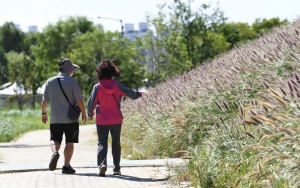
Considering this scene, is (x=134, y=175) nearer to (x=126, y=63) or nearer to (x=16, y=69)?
(x=126, y=63)

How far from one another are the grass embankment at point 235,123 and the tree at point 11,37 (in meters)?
134

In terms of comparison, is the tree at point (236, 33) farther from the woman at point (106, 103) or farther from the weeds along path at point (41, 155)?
the woman at point (106, 103)

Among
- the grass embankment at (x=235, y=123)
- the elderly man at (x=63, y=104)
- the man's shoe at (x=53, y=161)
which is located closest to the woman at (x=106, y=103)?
the elderly man at (x=63, y=104)

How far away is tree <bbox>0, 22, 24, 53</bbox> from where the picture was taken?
152625mm

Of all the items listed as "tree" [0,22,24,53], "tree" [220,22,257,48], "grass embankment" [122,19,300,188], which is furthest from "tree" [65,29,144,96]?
"tree" [0,22,24,53]

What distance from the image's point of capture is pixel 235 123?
10.1m

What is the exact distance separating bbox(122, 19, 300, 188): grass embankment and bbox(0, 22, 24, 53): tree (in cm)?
13386

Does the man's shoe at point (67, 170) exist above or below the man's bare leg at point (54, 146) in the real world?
below

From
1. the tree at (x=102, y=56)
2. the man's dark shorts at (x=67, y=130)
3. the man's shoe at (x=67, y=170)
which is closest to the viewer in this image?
the man's shoe at (x=67, y=170)

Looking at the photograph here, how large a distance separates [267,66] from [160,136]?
2697 millimetres

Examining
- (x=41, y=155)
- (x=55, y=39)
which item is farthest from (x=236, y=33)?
(x=41, y=155)

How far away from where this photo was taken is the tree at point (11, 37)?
152625 mm

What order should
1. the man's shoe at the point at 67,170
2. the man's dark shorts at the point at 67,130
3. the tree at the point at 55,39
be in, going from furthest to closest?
1. the tree at the point at 55,39
2. the man's dark shorts at the point at 67,130
3. the man's shoe at the point at 67,170

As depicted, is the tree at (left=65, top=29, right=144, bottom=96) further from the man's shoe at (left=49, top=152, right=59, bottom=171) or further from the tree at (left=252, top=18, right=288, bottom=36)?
the man's shoe at (left=49, top=152, right=59, bottom=171)
